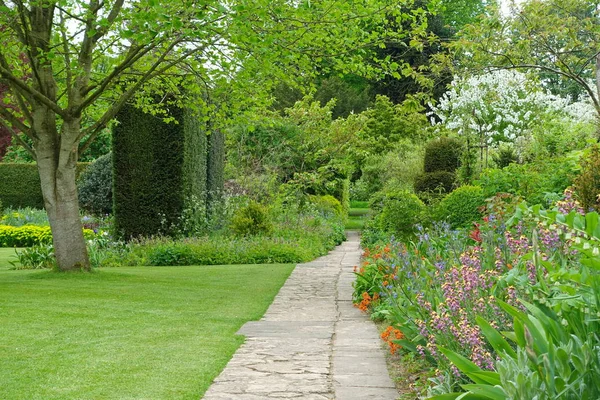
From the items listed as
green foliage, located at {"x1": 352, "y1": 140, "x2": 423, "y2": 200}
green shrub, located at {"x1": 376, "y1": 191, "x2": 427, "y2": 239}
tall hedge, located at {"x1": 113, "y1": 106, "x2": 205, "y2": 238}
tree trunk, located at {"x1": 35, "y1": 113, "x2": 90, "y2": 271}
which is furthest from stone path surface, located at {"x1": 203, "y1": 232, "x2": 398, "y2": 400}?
green foliage, located at {"x1": 352, "y1": 140, "x2": 423, "y2": 200}

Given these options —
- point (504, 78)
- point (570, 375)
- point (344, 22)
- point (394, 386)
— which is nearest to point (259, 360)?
point (394, 386)

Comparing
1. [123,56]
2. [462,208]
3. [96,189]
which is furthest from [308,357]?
[96,189]

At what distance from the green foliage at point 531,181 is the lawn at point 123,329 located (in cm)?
347

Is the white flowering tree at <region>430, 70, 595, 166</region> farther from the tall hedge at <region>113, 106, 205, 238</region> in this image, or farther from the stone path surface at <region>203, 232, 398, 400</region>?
the stone path surface at <region>203, 232, 398, 400</region>

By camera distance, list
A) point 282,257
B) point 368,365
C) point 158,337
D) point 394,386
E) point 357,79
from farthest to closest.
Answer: point 357,79 < point 282,257 < point 158,337 < point 368,365 < point 394,386

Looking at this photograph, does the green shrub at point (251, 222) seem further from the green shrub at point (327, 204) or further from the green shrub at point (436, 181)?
the green shrub at point (327, 204)

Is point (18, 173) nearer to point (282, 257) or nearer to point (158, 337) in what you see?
point (282, 257)

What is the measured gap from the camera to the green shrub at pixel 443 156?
68.8 ft

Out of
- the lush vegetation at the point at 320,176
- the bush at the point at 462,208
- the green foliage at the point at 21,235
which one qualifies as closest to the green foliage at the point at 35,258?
the lush vegetation at the point at 320,176

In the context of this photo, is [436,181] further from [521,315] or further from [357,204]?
[521,315]

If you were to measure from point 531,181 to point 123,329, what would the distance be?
657cm

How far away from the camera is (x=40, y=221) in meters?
22.3

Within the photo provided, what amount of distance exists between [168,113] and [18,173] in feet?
43.7

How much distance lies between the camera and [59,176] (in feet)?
34.8
